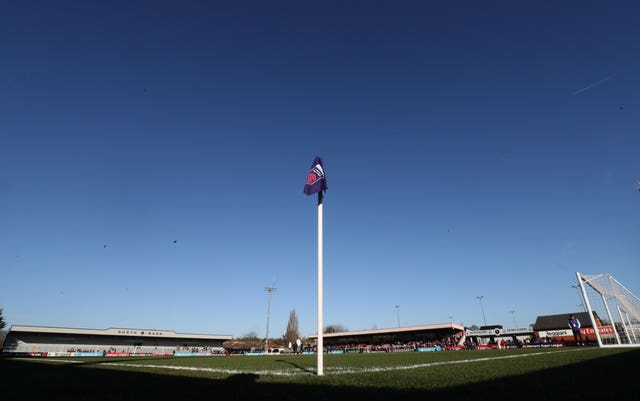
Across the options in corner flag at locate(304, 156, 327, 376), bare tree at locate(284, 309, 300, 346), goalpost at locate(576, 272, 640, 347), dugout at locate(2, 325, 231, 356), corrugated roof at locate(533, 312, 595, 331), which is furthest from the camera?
bare tree at locate(284, 309, 300, 346)

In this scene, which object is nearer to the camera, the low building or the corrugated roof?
the low building

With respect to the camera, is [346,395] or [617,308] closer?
[346,395]

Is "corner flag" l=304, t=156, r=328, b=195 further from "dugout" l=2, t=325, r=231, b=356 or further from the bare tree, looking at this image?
the bare tree

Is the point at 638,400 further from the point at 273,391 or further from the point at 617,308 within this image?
the point at 617,308

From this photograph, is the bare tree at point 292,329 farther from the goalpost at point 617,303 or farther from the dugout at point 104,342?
the goalpost at point 617,303

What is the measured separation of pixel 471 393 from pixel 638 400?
1744 mm

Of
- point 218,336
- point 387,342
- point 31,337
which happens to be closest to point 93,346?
point 31,337

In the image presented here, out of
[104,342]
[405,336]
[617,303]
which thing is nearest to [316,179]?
[617,303]

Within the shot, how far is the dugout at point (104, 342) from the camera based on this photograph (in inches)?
2111

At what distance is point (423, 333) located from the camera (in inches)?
2411

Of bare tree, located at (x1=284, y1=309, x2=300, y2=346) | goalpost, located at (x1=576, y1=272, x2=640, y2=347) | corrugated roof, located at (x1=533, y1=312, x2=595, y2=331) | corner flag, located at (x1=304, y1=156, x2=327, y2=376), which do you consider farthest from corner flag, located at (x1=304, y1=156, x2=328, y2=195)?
bare tree, located at (x1=284, y1=309, x2=300, y2=346)

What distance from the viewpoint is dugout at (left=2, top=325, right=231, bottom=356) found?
2111 inches

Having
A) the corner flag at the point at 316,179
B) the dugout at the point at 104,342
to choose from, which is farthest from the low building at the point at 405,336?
the corner flag at the point at 316,179

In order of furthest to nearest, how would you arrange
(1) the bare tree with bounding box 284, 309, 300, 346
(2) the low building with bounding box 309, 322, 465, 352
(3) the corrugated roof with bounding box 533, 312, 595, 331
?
→ (1) the bare tree with bounding box 284, 309, 300, 346 < (3) the corrugated roof with bounding box 533, 312, 595, 331 < (2) the low building with bounding box 309, 322, 465, 352
